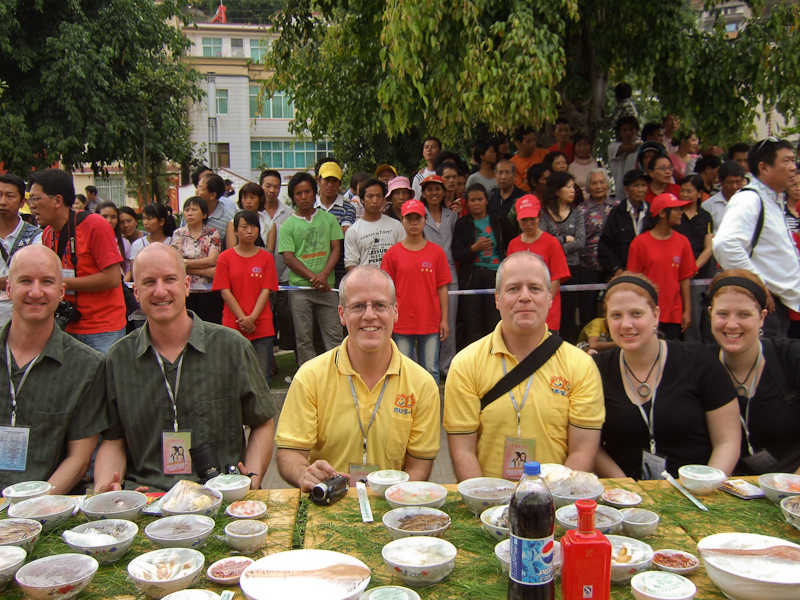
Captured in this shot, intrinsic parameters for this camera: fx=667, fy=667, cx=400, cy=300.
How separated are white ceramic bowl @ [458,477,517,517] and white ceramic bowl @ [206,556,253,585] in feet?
2.70

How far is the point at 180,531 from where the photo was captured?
2307 millimetres

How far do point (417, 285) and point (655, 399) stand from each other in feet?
10.5

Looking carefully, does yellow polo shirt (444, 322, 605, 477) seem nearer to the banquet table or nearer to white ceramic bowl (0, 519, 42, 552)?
the banquet table

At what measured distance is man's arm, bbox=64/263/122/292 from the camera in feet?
15.9

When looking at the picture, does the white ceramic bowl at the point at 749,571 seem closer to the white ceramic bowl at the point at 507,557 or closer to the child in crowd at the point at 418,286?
the white ceramic bowl at the point at 507,557

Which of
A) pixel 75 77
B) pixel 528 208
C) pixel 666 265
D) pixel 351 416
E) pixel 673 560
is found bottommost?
pixel 673 560

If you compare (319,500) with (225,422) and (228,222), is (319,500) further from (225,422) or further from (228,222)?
(228,222)

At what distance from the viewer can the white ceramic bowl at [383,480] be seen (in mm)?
2666

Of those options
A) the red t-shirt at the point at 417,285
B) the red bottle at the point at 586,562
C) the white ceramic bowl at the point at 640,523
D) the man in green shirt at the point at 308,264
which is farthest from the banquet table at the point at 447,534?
the man in green shirt at the point at 308,264

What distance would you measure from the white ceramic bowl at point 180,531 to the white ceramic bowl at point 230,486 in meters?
0.21

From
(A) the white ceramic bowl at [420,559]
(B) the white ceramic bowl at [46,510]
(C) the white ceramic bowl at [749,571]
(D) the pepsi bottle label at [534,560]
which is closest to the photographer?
(D) the pepsi bottle label at [534,560]

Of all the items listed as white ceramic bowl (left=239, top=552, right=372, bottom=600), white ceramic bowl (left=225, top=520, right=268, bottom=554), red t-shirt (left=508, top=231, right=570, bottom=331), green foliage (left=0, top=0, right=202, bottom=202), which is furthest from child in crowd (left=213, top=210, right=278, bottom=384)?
green foliage (left=0, top=0, right=202, bottom=202)

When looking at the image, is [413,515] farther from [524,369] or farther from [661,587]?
[524,369]

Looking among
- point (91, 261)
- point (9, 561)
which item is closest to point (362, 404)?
point (9, 561)
